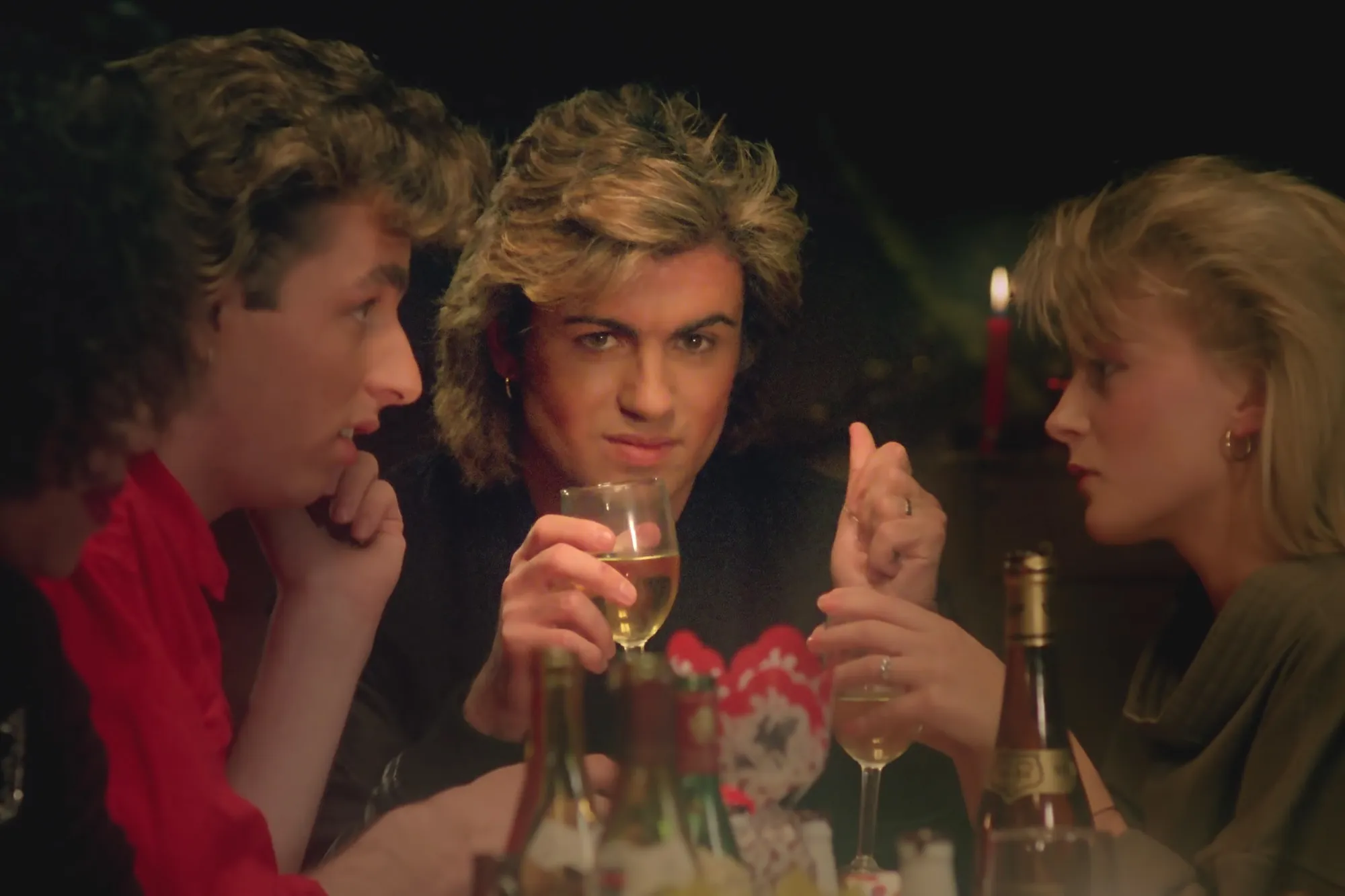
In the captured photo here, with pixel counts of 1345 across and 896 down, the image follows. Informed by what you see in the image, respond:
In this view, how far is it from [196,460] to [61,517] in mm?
242

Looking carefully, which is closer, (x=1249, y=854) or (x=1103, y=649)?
(x=1249, y=854)

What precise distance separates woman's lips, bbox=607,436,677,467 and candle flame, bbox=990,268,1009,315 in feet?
1.65

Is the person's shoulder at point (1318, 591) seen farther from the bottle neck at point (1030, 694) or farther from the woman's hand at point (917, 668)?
the bottle neck at point (1030, 694)

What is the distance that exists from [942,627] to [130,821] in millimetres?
865

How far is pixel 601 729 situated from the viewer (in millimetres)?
1687

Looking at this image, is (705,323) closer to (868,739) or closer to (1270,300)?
(868,739)

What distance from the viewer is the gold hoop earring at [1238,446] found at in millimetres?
1687

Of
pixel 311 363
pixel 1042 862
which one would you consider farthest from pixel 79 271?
pixel 1042 862

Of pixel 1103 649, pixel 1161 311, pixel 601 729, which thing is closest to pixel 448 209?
pixel 601 729

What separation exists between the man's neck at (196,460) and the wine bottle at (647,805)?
1.84 ft

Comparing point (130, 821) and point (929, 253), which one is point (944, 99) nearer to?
point (929, 253)

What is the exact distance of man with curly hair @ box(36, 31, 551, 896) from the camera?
1.28m

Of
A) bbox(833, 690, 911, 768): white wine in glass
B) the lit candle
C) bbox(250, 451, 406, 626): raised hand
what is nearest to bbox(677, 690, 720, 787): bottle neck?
bbox(833, 690, 911, 768): white wine in glass

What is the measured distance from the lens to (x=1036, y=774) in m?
1.29
